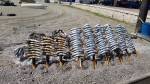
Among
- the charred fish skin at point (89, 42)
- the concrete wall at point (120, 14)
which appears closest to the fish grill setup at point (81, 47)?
the charred fish skin at point (89, 42)

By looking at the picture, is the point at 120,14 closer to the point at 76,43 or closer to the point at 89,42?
the point at 89,42

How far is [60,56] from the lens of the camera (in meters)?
12.0

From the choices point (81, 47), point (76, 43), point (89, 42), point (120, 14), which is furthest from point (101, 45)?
point (120, 14)

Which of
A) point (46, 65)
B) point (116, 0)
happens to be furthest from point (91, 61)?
point (116, 0)

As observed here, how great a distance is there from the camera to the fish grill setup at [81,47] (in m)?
12.0

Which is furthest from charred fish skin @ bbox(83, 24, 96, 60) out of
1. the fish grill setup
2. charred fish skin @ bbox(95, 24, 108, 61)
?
charred fish skin @ bbox(95, 24, 108, 61)

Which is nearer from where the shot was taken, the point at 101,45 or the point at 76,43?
the point at 76,43

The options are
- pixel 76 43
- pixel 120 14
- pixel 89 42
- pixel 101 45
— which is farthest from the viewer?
pixel 120 14

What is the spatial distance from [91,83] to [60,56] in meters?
2.35

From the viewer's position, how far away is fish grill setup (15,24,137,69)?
11953 millimetres

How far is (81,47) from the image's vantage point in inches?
→ 498

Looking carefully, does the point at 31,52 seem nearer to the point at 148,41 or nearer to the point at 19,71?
the point at 19,71

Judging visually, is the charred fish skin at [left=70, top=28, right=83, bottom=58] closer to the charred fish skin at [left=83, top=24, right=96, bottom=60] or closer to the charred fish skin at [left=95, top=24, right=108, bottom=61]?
the charred fish skin at [left=83, top=24, right=96, bottom=60]

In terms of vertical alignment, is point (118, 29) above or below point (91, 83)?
above
